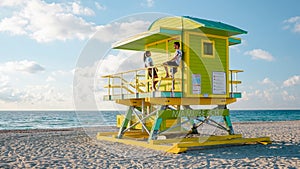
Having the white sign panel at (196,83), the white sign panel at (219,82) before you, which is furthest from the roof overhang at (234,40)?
the white sign panel at (196,83)

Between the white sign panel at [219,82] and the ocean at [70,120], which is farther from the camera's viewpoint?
the ocean at [70,120]

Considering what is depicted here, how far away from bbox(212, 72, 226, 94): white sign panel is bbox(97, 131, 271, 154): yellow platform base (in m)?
1.81

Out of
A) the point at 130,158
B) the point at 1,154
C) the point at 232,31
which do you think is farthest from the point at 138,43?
the point at 1,154

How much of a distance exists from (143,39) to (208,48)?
8.16 ft

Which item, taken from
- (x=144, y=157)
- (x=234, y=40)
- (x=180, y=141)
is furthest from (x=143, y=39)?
(x=144, y=157)

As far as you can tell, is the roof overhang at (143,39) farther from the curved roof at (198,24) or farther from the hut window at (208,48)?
the hut window at (208,48)

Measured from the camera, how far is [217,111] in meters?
13.5

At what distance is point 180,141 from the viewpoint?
12.9 meters

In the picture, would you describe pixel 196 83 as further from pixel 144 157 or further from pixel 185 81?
pixel 144 157

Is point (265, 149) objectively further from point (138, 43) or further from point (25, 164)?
point (25, 164)

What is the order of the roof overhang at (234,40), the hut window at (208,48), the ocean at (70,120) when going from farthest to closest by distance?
the ocean at (70,120), the roof overhang at (234,40), the hut window at (208,48)

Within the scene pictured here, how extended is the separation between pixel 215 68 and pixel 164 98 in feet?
7.94

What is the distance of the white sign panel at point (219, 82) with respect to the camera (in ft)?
43.1

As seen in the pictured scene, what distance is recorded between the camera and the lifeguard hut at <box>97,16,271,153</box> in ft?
39.8
